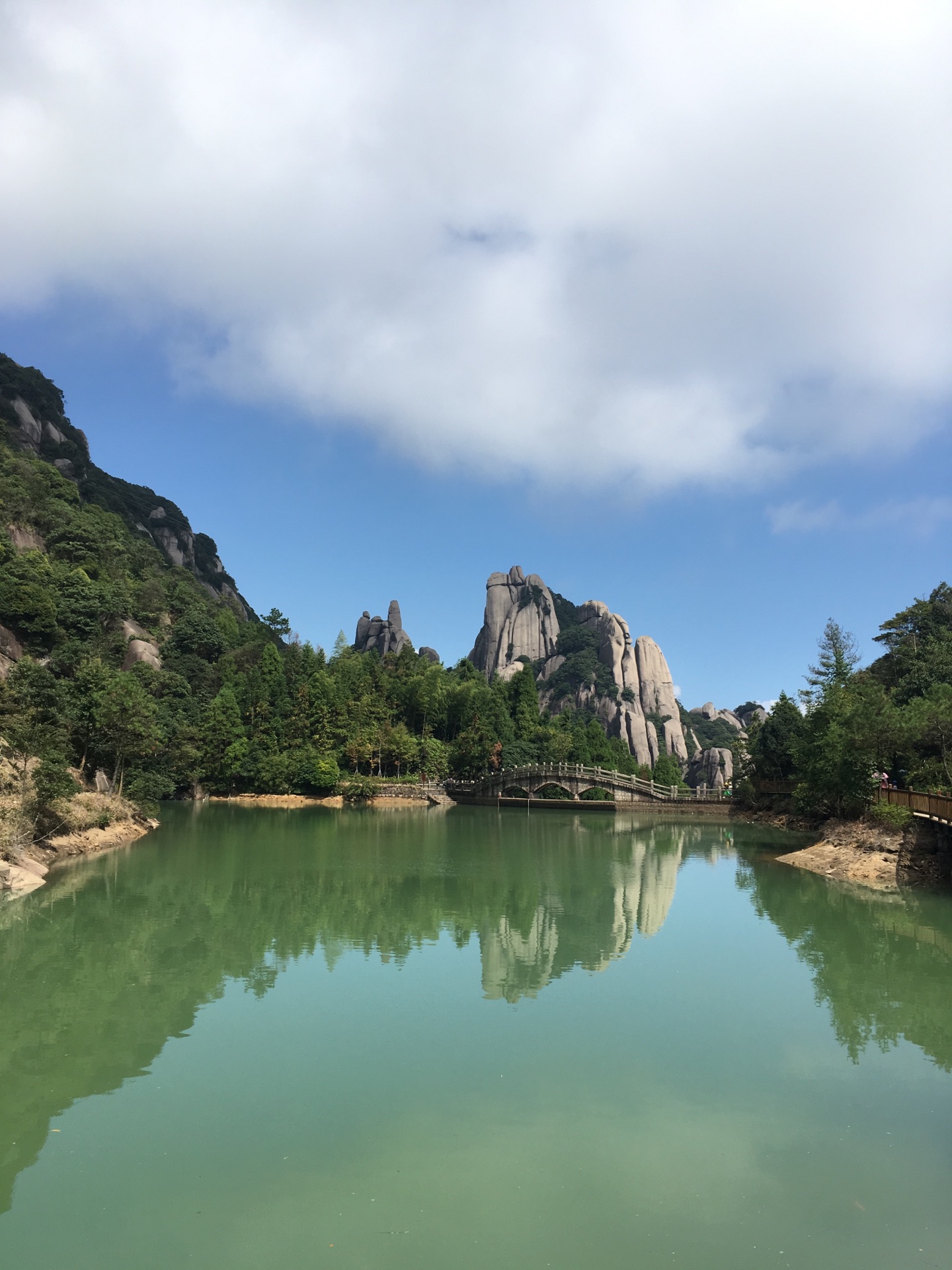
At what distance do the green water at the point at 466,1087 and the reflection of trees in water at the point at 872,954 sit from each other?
0.28 feet

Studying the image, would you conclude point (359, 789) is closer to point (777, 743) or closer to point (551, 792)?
point (551, 792)

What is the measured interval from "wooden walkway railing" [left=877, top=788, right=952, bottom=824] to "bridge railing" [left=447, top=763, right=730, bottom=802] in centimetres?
2549

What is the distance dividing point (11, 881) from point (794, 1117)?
55.0ft

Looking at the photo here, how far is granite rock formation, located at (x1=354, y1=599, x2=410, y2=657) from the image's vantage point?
340 feet

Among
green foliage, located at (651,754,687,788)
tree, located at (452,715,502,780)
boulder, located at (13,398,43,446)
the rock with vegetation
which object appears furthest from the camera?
boulder, located at (13,398,43,446)

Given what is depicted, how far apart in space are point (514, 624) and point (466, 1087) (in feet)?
350

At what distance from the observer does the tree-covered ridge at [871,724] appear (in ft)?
80.3

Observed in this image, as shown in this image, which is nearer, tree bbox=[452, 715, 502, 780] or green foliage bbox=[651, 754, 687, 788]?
tree bbox=[452, 715, 502, 780]

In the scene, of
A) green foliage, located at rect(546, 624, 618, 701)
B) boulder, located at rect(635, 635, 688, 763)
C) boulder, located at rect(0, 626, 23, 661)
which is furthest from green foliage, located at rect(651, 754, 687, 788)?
boulder, located at rect(0, 626, 23, 661)

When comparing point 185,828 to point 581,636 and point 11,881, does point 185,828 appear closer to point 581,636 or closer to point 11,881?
point 11,881

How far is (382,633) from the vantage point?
4129 inches

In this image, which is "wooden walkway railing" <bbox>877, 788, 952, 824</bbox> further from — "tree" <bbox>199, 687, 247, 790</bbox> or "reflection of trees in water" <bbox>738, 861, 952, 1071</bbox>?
"tree" <bbox>199, 687, 247, 790</bbox>

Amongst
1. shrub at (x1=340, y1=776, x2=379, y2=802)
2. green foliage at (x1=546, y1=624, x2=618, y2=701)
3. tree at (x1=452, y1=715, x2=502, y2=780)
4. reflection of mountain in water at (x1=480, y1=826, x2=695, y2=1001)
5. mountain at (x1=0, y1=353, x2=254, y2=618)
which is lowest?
reflection of mountain in water at (x1=480, y1=826, x2=695, y2=1001)

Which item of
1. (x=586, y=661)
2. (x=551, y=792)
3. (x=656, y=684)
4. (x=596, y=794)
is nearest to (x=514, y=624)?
(x=586, y=661)
